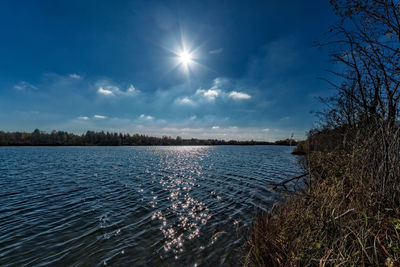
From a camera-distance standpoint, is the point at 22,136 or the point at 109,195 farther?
the point at 22,136

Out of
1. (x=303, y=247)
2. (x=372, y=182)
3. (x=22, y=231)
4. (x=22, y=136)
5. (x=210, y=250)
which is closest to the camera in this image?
(x=303, y=247)

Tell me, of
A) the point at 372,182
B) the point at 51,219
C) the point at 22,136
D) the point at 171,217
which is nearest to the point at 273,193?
the point at 171,217

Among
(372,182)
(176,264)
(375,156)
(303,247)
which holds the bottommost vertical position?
(176,264)

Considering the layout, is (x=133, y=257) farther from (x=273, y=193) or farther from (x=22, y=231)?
(x=273, y=193)

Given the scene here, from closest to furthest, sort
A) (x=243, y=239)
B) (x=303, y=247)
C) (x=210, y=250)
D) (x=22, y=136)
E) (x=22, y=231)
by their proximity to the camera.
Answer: (x=303, y=247)
(x=210, y=250)
(x=243, y=239)
(x=22, y=231)
(x=22, y=136)

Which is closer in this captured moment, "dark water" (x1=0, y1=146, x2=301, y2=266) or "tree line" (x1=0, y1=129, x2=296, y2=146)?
"dark water" (x1=0, y1=146, x2=301, y2=266)

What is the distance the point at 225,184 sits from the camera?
13.5m

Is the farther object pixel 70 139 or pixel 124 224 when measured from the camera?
pixel 70 139

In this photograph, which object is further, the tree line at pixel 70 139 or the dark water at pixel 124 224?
the tree line at pixel 70 139

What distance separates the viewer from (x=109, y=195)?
409 inches

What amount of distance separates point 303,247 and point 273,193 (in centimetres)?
873

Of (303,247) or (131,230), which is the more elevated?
(303,247)

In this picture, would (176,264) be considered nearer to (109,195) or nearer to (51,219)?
(51,219)

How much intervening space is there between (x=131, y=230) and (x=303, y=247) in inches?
237
